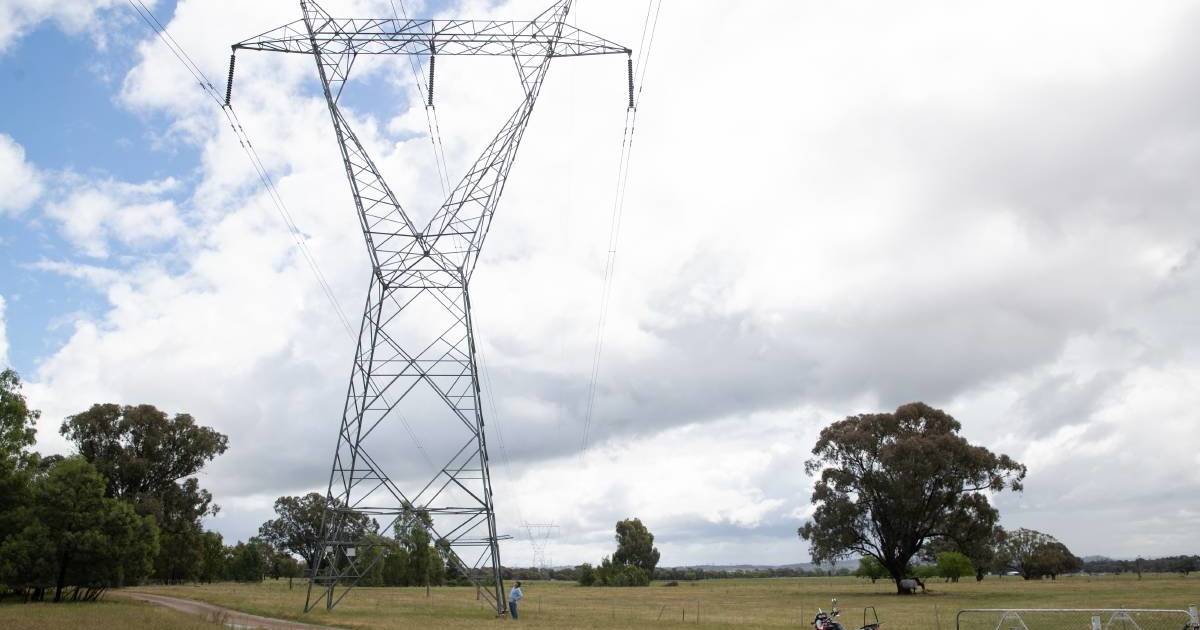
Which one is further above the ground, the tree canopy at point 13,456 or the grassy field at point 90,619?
the tree canopy at point 13,456

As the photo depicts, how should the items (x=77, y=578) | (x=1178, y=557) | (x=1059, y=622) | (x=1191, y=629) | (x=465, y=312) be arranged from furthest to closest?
(x=1178, y=557)
(x=77, y=578)
(x=465, y=312)
(x=1059, y=622)
(x=1191, y=629)

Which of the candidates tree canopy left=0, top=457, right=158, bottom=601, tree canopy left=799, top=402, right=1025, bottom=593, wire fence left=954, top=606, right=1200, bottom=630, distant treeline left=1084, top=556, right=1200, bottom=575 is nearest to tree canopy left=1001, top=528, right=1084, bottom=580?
distant treeline left=1084, top=556, right=1200, bottom=575

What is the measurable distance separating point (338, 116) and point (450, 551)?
1695cm

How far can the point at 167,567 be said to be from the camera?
258ft

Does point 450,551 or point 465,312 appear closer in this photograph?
point 450,551

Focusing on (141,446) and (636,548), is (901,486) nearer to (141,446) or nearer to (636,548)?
(141,446)

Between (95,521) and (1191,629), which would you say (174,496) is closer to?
(95,521)

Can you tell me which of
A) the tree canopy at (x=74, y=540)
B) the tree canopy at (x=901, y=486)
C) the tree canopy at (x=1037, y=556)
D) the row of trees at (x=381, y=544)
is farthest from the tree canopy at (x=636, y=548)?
the tree canopy at (x=74, y=540)

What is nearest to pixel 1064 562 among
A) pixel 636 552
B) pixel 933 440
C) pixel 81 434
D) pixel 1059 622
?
Answer: pixel 636 552

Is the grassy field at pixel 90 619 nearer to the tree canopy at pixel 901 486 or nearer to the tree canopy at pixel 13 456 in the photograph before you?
the tree canopy at pixel 13 456

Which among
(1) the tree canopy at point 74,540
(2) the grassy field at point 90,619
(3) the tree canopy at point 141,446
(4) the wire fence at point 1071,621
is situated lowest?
(4) the wire fence at point 1071,621

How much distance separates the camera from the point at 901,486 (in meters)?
65.2

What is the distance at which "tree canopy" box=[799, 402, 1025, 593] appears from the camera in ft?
216

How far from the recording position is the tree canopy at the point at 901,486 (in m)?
65.9
